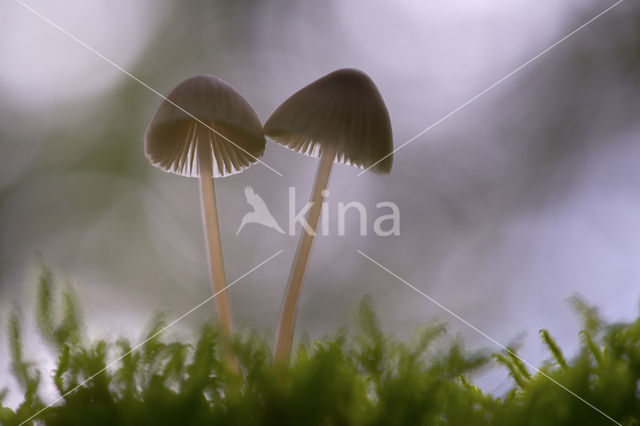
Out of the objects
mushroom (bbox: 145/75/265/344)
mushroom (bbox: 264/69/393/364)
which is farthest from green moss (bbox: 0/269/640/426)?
mushroom (bbox: 264/69/393/364)

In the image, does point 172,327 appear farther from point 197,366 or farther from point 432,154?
point 432,154

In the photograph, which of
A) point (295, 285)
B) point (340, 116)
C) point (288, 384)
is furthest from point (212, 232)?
point (288, 384)

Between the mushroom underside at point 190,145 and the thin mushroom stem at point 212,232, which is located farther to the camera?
the mushroom underside at point 190,145

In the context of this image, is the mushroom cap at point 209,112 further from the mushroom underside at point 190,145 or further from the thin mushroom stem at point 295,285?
Result: the thin mushroom stem at point 295,285

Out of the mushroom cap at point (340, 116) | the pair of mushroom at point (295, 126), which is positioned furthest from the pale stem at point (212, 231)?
the mushroom cap at point (340, 116)

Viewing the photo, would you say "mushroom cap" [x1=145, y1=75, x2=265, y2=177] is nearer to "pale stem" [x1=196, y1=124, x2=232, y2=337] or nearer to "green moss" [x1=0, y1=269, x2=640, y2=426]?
"pale stem" [x1=196, y1=124, x2=232, y2=337]

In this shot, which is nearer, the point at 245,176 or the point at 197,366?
the point at 197,366

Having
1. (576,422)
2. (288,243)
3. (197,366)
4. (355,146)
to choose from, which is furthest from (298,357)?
(288,243)
